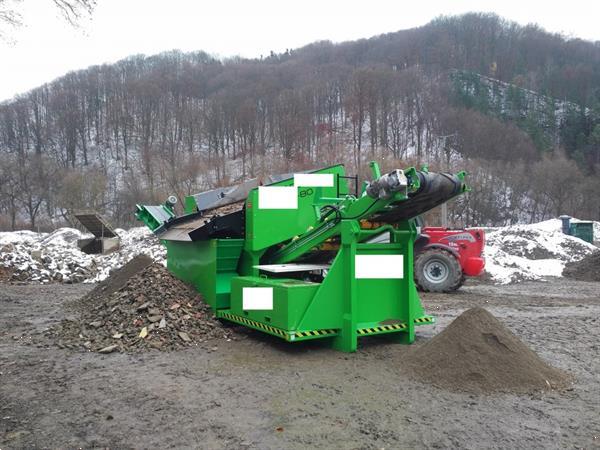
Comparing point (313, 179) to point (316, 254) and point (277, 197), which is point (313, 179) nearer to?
point (277, 197)

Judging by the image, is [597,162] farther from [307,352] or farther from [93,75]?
[93,75]

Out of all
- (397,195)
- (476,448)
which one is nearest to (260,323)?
(397,195)

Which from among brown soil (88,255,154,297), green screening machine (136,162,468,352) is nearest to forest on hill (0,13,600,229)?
brown soil (88,255,154,297)

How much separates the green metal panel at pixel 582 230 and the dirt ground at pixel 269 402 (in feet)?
64.6

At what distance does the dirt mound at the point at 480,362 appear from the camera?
4441 mm

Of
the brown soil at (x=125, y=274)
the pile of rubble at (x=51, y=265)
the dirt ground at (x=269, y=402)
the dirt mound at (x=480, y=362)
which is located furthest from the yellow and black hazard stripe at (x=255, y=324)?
the pile of rubble at (x=51, y=265)

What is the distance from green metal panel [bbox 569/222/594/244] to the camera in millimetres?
23891

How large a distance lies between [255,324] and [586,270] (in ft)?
42.7

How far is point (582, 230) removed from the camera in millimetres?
23984

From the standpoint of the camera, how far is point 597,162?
2058 inches

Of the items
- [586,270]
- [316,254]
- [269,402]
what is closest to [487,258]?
[586,270]

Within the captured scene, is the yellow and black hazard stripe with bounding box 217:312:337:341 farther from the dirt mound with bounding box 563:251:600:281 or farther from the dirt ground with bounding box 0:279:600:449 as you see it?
the dirt mound with bounding box 563:251:600:281

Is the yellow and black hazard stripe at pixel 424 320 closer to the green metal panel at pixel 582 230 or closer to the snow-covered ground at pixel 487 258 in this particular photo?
the snow-covered ground at pixel 487 258

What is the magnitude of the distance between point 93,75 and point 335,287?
259 feet
